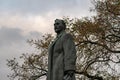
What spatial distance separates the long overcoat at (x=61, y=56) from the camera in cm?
848

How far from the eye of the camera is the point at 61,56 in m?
8.73

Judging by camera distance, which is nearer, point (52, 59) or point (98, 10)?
point (52, 59)

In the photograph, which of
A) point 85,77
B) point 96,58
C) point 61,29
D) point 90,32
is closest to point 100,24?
point 90,32

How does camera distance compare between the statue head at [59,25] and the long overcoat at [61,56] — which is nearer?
the long overcoat at [61,56]

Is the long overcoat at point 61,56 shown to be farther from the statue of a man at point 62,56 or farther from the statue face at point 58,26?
the statue face at point 58,26

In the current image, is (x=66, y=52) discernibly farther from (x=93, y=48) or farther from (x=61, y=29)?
(x=93, y=48)

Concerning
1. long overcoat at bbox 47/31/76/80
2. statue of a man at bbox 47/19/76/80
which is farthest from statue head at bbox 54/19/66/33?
long overcoat at bbox 47/31/76/80

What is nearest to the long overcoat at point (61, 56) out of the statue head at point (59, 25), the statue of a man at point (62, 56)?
the statue of a man at point (62, 56)

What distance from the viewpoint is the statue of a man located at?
8.42 meters

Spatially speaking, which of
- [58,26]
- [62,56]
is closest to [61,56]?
[62,56]

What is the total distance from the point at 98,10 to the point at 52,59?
59.1ft

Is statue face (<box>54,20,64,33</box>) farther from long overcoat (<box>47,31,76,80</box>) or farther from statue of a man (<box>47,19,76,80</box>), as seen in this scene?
long overcoat (<box>47,31,76,80</box>)

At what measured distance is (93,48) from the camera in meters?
26.5

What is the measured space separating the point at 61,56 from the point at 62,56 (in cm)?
3
